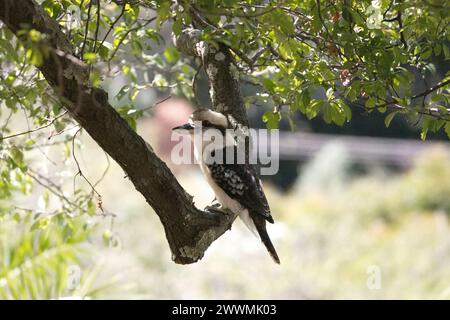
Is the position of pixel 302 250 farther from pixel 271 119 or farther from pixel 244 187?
pixel 271 119

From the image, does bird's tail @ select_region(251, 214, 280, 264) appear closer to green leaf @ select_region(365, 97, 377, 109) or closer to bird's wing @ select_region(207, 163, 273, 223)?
bird's wing @ select_region(207, 163, 273, 223)

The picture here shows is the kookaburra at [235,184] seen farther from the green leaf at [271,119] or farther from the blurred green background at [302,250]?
the blurred green background at [302,250]

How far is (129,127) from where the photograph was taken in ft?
8.50

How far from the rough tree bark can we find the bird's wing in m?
0.17

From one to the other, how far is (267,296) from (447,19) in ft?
16.3

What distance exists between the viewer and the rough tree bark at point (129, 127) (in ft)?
7.85

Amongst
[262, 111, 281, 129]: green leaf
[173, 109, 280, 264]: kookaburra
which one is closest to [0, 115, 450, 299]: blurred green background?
[173, 109, 280, 264]: kookaburra

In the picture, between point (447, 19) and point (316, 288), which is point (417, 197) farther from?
point (447, 19)

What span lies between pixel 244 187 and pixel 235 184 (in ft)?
0.15

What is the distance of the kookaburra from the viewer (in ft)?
11.2

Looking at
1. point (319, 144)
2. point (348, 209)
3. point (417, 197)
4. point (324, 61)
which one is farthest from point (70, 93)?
point (319, 144)

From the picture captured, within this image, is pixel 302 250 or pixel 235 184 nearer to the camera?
pixel 235 184

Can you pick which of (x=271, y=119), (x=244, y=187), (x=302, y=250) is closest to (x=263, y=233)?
(x=244, y=187)

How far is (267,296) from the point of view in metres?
7.06
